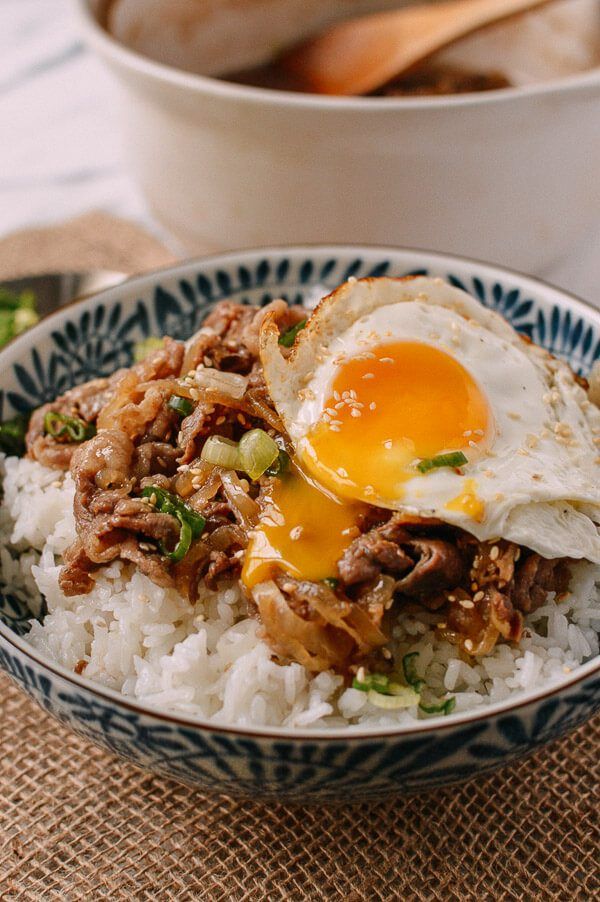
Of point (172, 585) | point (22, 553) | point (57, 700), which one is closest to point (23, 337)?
point (22, 553)

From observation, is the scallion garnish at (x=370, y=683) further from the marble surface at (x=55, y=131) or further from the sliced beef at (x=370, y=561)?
the marble surface at (x=55, y=131)

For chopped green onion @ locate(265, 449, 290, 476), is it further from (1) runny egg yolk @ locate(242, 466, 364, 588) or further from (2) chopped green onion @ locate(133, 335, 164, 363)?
(2) chopped green onion @ locate(133, 335, 164, 363)

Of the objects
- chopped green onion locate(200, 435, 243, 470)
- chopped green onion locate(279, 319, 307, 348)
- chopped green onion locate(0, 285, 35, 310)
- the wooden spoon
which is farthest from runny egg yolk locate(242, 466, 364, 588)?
the wooden spoon

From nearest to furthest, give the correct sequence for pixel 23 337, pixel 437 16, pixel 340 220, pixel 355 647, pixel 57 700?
pixel 57 700 < pixel 355 647 < pixel 23 337 < pixel 340 220 < pixel 437 16

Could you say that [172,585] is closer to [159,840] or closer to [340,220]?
[159,840]

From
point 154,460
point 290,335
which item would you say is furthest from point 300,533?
point 290,335

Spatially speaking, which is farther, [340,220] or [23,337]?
[340,220]

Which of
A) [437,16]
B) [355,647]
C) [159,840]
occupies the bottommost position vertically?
[159,840]

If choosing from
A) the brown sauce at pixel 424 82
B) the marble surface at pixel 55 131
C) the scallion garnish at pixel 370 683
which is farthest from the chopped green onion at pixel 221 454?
the marble surface at pixel 55 131
